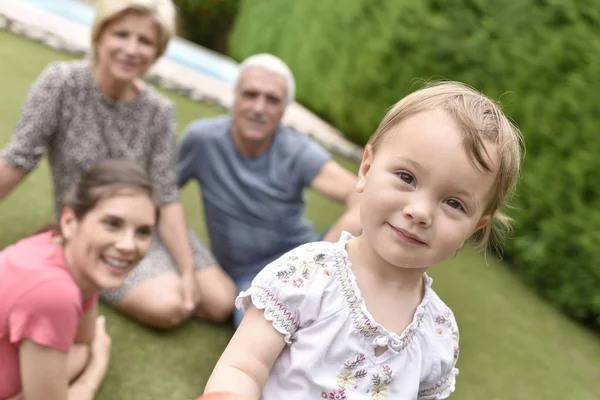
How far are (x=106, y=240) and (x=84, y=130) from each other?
1197 mm

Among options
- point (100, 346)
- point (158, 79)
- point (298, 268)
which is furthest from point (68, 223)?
point (158, 79)

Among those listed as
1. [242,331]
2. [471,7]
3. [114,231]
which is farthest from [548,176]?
[242,331]

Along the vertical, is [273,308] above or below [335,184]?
above

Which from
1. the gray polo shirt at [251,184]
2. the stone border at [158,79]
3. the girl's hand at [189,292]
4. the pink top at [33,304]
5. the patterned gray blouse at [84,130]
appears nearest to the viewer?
the pink top at [33,304]

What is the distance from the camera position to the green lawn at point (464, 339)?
2.97 metres

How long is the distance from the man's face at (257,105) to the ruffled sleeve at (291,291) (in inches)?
82.8

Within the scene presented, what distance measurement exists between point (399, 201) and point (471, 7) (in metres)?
4.98

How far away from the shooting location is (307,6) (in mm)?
8820

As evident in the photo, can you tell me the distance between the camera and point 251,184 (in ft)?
12.0

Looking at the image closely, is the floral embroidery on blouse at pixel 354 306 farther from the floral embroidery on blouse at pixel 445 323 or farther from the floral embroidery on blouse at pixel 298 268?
the floral embroidery on blouse at pixel 445 323

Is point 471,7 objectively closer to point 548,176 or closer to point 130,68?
point 548,176

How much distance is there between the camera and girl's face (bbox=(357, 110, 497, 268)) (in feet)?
4.45

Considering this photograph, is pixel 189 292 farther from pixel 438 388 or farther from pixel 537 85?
pixel 537 85

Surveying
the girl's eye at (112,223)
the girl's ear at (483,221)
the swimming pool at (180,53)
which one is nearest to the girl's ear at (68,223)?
the girl's eye at (112,223)
